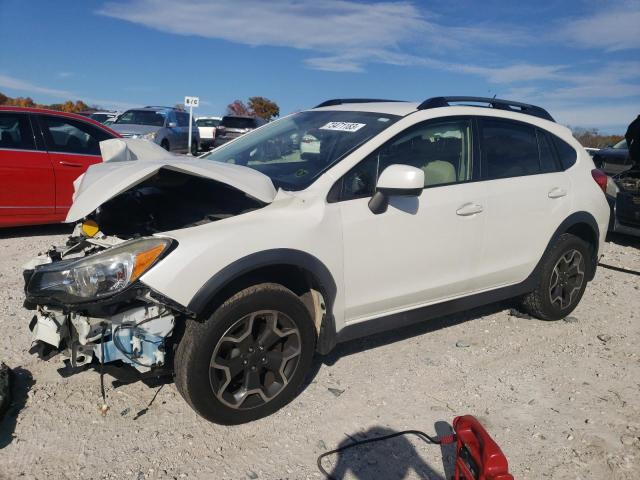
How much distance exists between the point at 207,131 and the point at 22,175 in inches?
809

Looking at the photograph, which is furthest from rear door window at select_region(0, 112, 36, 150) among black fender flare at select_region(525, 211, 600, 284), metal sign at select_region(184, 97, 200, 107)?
metal sign at select_region(184, 97, 200, 107)

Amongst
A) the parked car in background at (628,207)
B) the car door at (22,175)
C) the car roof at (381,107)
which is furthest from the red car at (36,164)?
the parked car in background at (628,207)

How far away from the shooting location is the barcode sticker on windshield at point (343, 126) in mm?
3523

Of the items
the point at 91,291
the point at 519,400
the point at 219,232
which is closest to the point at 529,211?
the point at 519,400

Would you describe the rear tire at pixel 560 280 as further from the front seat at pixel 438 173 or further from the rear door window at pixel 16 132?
the rear door window at pixel 16 132

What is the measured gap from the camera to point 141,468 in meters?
2.60

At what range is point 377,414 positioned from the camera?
316 centimetres

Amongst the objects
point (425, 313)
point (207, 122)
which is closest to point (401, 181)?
point (425, 313)

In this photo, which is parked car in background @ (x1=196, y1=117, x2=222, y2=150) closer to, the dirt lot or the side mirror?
the dirt lot

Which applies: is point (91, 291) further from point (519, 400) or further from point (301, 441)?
point (519, 400)

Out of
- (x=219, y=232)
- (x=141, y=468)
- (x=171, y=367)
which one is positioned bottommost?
(x=141, y=468)

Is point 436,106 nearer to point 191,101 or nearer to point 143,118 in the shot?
point 143,118

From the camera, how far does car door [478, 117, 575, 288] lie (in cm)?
386

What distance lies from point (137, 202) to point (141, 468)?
150 cm
